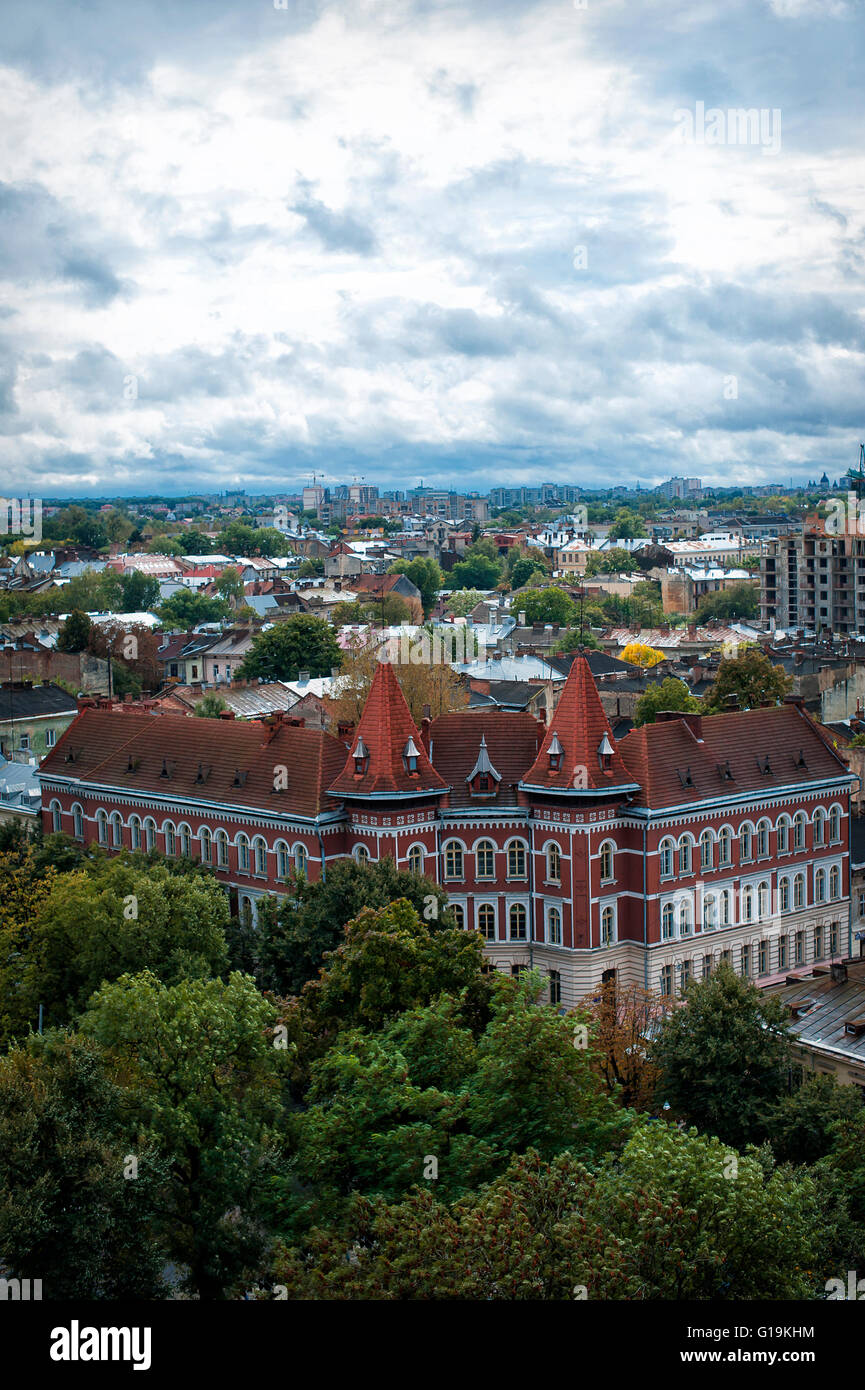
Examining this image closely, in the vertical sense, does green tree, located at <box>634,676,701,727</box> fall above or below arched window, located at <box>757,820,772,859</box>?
above

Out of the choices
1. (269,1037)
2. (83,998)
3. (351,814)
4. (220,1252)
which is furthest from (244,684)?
(220,1252)

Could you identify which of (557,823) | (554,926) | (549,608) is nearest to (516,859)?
(557,823)

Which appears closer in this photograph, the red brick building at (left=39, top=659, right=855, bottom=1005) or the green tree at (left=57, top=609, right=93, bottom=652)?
the red brick building at (left=39, top=659, right=855, bottom=1005)

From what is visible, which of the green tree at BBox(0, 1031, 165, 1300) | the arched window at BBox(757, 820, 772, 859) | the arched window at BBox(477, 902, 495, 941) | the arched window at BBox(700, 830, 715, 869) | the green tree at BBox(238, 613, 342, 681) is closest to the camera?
the green tree at BBox(0, 1031, 165, 1300)

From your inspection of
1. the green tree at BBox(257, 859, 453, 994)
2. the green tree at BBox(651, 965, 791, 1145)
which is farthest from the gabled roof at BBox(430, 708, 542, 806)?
the green tree at BBox(651, 965, 791, 1145)

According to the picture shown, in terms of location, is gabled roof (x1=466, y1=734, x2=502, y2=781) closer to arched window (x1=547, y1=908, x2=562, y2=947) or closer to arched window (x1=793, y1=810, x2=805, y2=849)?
arched window (x1=547, y1=908, x2=562, y2=947)

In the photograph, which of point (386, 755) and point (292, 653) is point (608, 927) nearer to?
point (386, 755)

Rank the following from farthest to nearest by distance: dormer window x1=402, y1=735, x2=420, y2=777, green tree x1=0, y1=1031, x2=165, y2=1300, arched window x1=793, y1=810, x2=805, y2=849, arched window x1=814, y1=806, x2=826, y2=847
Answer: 1. arched window x1=814, y1=806, x2=826, y2=847
2. arched window x1=793, y1=810, x2=805, y2=849
3. dormer window x1=402, y1=735, x2=420, y2=777
4. green tree x1=0, y1=1031, x2=165, y2=1300
